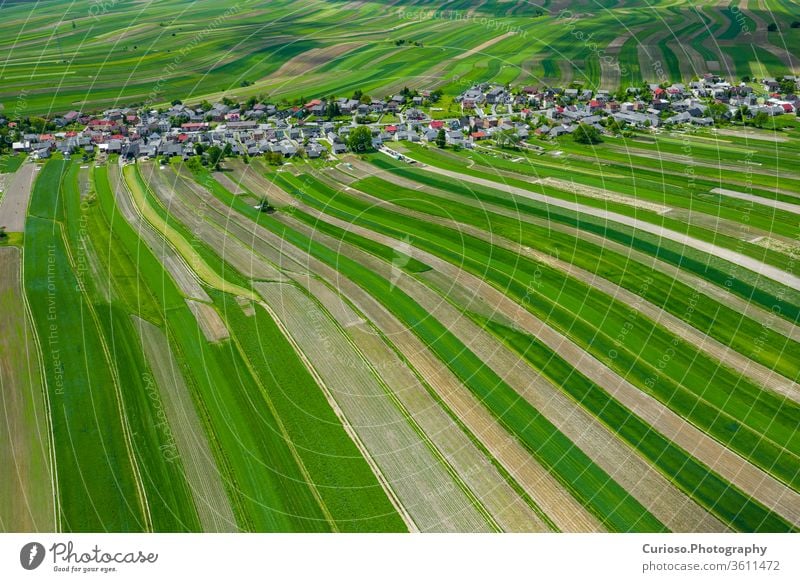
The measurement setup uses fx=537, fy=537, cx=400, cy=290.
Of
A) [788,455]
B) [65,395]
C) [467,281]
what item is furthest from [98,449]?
[788,455]

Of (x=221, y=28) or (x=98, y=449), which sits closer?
(x=98, y=449)

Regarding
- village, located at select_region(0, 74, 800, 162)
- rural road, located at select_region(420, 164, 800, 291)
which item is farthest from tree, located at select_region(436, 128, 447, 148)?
rural road, located at select_region(420, 164, 800, 291)

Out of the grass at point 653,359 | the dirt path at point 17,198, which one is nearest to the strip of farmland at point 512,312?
the grass at point 653,359

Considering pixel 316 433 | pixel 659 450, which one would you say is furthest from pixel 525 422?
pixel 316 433

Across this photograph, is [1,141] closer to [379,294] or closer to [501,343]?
[379,294]

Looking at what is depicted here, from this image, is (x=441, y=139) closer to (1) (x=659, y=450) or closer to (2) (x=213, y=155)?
(2) (x=213, y=155)
